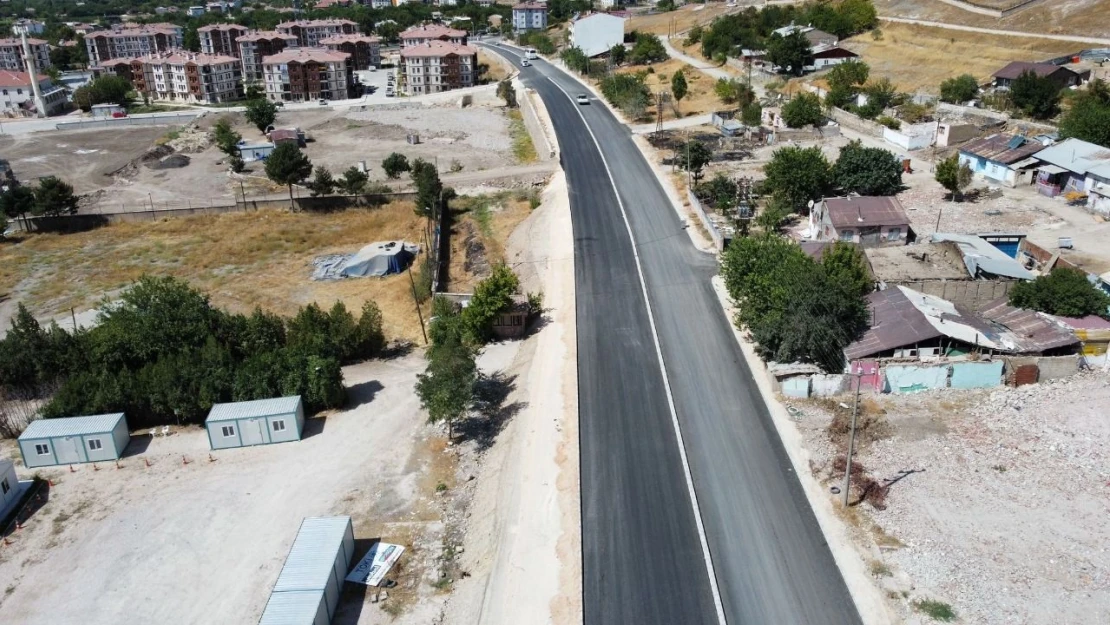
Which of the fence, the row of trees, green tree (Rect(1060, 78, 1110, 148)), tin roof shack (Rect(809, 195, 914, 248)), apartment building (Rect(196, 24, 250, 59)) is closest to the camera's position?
the row of trees

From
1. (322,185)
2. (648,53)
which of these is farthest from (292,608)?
(648,53)

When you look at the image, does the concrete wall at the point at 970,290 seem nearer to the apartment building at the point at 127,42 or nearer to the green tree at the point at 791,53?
the green tree at the point at 791,53

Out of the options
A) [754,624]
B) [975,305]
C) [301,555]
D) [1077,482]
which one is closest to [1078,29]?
[975,305]

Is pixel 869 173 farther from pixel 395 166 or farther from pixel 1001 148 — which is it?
pixel 395 166

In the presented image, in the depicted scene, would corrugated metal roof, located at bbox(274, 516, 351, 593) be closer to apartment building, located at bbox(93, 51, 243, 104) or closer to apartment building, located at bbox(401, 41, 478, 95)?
apartment building, located at bbox(401, 41, 478, 95)

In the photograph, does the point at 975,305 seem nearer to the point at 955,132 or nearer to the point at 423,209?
the point at 955,132

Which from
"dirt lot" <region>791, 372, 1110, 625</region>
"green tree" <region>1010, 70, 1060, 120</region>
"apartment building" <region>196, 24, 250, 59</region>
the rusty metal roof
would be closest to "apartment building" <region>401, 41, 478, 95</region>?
"apartment building" <region>196, 24, 250, 59</region>
